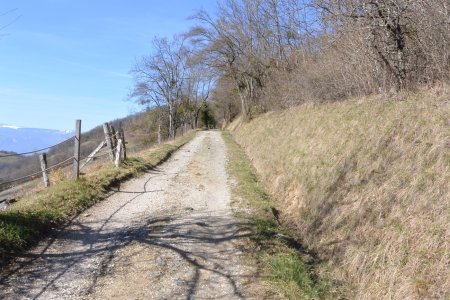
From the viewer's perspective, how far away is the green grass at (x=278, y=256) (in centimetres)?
516

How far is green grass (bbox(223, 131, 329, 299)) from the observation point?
5.16 meters

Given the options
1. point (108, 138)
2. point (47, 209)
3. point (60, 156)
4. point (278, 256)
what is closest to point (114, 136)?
point (108, 138)

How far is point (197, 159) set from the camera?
1862 centimetres

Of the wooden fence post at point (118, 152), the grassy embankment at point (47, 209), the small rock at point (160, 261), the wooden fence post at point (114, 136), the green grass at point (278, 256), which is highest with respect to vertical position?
the wooden fence post at point (114, 136)

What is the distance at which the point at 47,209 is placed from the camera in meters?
7.79

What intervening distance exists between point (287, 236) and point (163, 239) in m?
2.31

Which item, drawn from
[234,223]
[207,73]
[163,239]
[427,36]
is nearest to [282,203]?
[234,223]

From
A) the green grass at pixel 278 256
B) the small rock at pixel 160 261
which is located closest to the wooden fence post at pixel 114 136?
the green grass at pixel 278 256

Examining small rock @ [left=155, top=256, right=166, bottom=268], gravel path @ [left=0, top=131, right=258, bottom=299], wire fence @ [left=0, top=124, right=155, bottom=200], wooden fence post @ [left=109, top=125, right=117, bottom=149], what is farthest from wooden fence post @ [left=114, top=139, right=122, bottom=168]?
small rock @ [left=155, top=256, right=166, bottom=268]

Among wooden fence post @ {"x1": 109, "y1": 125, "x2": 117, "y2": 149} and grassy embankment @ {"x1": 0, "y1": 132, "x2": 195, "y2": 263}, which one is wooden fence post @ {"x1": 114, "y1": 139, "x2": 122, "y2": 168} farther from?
grassy embankment @ {"x1": 0, "y1": 132, "x2": 195, "y2": 263}

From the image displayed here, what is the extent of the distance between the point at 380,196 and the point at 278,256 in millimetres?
1808

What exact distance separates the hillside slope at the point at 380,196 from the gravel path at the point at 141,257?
4.81ft

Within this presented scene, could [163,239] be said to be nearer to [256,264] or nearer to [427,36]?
[256,264]

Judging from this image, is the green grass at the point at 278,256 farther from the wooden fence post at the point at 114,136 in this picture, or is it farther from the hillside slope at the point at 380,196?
the wooden fence post at the point at 114,136
